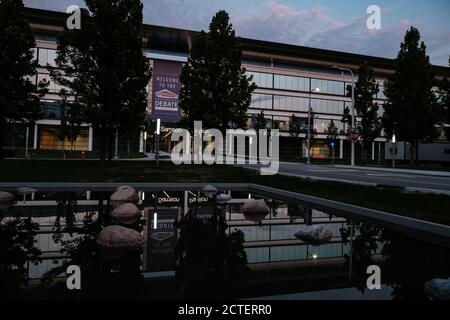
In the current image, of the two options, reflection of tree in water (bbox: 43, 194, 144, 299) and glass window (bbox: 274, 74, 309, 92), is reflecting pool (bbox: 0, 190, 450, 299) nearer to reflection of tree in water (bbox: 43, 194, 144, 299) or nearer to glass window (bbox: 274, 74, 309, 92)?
reflection of tree in water (bbox: 43, 194, 144, 299)

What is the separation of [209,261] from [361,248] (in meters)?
3.21

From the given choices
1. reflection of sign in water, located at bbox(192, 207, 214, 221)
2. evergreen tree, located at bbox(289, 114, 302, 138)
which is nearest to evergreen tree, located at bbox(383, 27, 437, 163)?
evergreen tree, located at bbox(289, 114, 302, 138)

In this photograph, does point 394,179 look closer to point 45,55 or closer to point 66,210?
point 66,210

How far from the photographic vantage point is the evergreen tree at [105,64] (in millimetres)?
21547

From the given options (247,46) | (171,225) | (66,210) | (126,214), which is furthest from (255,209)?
(247,46)

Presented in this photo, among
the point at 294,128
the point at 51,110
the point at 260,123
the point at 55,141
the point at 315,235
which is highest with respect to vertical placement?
the point at 51,110

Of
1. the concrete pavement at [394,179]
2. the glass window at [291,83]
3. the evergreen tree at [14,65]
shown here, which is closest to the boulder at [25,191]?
the concrete pavement at [394,179]

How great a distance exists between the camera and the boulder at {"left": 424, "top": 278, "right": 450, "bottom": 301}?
4.56 m

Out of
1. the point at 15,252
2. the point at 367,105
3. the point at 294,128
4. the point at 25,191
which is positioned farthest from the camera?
the point at 294,128

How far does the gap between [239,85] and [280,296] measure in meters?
24.2

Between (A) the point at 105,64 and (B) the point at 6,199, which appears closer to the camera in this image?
(B) the point at 6,199

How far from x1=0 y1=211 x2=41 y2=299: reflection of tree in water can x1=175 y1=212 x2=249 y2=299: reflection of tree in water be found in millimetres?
2218

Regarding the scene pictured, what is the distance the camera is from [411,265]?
6.03 meters

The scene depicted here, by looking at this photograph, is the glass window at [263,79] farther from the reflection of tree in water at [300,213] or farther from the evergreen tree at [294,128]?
the reflection of tree in water at [300,213]
